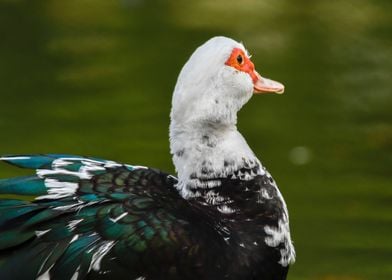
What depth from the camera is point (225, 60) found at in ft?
18.6

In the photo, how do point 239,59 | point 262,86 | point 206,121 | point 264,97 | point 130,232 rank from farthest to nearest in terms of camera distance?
point 264,97
point 262,86
point 239,59
point 206,121
point 130,232

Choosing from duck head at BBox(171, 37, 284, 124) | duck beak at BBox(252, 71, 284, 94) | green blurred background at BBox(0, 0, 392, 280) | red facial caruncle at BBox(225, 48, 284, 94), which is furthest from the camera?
green blurred background at BBox(0, 0, 392, 280)

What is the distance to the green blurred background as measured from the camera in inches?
317

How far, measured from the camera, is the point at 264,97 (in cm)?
1010

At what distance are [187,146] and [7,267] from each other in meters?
0.99

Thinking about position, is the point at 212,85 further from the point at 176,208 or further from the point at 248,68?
the point at 176,208

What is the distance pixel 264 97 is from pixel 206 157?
14.9 feet

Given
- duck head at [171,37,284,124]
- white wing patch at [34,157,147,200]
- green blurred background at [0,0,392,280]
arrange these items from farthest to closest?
1. green blurred background at [0,0,392,280]
2. duck head at [171,37,284,124]
3. white wing patch at [34,157,147,200]

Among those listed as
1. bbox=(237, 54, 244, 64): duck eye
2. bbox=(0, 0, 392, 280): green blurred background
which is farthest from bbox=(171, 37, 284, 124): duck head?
bbox=(0, 0, 392, 280): green blurred background

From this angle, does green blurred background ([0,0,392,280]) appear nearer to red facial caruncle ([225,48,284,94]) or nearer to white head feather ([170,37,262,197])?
red facial caruncle ([225,48,284,94])

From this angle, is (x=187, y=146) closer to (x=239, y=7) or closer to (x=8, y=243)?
(x=8, y=243)

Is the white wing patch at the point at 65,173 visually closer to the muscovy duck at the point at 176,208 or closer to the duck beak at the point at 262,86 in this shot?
the muscovy duck at the point at 176,208

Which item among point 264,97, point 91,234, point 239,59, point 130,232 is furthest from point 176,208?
point 264,97

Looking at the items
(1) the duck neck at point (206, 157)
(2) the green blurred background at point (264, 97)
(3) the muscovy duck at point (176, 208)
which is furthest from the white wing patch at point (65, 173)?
(2) the green blurred background at point (264, 97)
